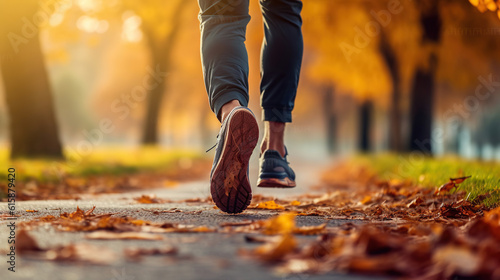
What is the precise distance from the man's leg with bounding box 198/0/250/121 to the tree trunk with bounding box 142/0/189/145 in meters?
14.7

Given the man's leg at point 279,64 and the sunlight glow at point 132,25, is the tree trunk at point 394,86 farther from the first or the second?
the man's leg at point 279,64

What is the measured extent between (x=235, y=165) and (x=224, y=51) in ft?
2.32

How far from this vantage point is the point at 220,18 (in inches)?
120

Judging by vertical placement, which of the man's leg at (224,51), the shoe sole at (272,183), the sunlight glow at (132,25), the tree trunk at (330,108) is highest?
the sunlight glow at (132,25)

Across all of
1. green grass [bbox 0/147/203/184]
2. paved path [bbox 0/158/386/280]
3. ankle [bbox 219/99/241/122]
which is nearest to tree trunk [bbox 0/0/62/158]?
green grass [bbox 0/147/203/184]

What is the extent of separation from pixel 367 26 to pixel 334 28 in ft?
2.50

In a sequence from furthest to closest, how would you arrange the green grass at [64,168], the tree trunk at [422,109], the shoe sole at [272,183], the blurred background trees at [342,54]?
the tree trunk at [422,109] < the blurred background trees at [342,54] < the green grass at [64,168] < the shoe sole at [272,183]

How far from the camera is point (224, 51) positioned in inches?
118

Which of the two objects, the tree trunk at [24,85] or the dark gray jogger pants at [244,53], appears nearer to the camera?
the dark gray jogger pants at [244,53]

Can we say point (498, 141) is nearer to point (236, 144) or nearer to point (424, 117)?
point (424, 117)

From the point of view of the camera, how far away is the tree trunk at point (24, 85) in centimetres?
882

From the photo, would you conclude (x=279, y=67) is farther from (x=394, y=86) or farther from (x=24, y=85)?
(x=394, y=86)

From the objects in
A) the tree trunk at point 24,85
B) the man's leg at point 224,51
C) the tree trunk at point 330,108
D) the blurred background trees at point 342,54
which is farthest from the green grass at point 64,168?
the tree trunk at point 330,108

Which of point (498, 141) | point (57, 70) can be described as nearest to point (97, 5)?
point (498, 141)
